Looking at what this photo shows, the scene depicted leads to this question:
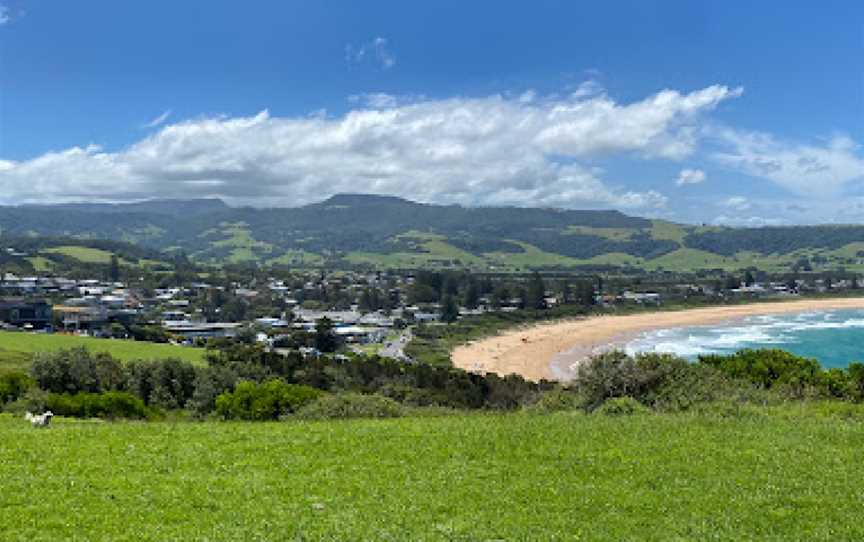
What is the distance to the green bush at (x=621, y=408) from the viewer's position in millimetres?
21703

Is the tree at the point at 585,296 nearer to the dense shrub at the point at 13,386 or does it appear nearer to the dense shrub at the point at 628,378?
the dense shrub at the point at 13,386

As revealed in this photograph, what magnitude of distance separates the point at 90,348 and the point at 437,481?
5720cm

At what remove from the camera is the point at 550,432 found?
17656mm

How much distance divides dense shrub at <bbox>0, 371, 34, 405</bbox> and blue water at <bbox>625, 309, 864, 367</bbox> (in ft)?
201

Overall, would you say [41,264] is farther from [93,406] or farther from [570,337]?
[93,406]

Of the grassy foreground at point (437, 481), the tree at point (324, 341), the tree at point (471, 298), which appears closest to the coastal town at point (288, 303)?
the tree at point (471, 298)

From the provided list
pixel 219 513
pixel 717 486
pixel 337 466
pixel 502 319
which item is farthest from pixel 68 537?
pixel 502 319

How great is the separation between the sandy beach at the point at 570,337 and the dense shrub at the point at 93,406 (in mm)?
53007

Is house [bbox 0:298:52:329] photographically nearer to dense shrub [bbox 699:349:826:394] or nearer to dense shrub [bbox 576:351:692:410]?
dense shrub [bbox 699:349:826:394]

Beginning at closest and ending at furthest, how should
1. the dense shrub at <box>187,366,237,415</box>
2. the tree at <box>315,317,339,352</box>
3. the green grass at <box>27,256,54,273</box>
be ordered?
the dense shrub at <box>187,366,237,415</box> < the tree at <box>315,317,339,352</box> < the green grass at <box>27,256,54,273</box>

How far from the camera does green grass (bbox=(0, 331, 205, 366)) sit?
5884cm

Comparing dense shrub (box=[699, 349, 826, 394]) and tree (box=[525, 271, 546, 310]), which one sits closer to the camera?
dense shrub (box=[699, 349, 826, 394])

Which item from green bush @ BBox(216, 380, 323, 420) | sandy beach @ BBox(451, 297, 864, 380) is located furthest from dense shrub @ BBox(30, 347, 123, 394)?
sandy beach @ BBox(451, 297, 864, 380)

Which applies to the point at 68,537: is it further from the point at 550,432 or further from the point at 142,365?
the point at 142,365
